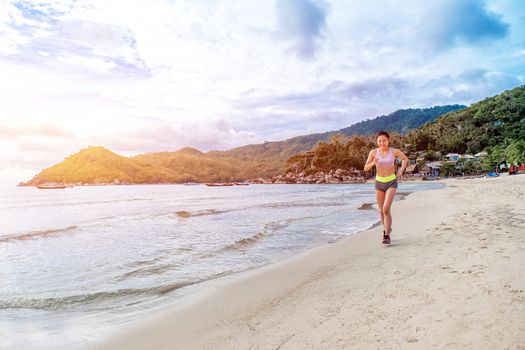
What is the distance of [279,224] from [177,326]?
12.0 metres

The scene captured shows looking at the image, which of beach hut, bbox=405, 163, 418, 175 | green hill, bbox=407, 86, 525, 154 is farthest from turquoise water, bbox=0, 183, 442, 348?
green hill, bbox=407, 86, 525, 154

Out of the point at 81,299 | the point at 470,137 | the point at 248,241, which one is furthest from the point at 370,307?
the point at 470,137

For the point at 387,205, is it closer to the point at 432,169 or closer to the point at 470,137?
the point at 432,169

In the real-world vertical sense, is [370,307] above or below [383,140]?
below

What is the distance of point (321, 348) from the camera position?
2.94 meters

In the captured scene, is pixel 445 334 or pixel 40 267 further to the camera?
pixel 40 267

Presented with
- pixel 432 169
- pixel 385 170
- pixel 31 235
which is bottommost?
pixel 31 235

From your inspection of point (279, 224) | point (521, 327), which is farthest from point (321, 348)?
point (279, 224)

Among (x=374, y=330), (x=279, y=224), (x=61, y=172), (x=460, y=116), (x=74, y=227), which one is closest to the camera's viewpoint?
(x=374, y=330)

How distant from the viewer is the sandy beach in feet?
9.62

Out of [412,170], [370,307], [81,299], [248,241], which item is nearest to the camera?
[370,307]

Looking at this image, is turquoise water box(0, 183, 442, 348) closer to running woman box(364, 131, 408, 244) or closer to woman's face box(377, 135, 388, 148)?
running woman box(364, 131, 408, 244)

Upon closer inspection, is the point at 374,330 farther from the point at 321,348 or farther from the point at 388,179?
the point at 388,179

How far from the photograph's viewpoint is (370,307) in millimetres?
3791
